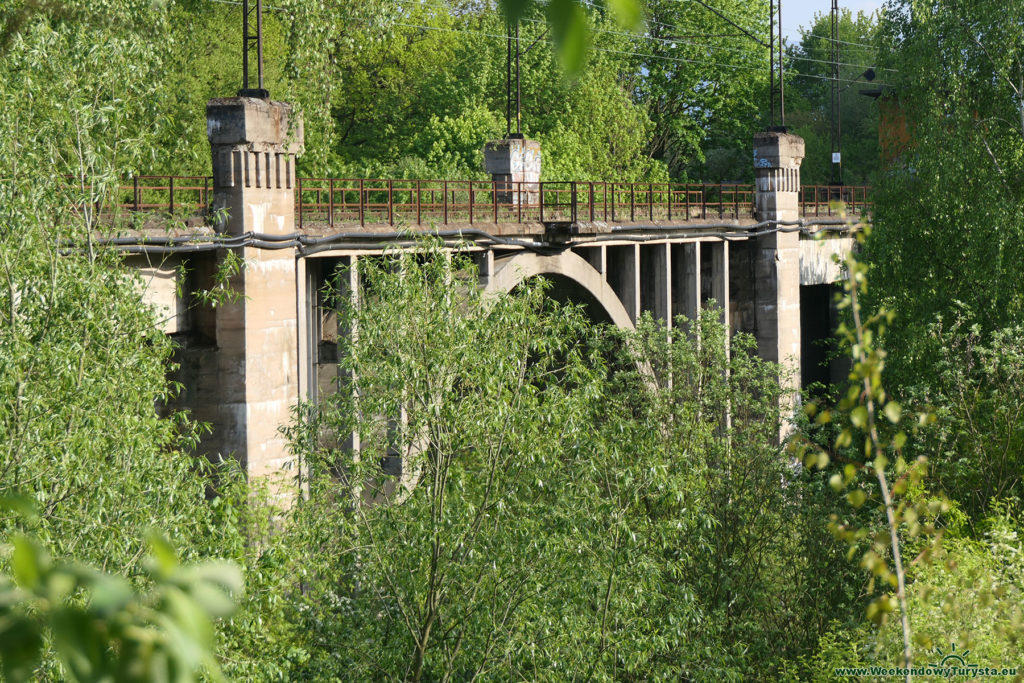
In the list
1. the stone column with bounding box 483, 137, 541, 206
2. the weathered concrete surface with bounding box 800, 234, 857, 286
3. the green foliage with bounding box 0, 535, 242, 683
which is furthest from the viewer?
the weathered concrete surface with bounding box 800, 234, 857, 286

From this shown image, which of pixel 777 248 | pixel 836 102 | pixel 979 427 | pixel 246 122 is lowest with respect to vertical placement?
pixel 979 427

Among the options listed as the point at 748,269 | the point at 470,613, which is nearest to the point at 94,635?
the point at 470,613

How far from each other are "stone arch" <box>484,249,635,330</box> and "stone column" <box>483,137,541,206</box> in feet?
5.09

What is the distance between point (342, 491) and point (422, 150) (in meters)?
25.9

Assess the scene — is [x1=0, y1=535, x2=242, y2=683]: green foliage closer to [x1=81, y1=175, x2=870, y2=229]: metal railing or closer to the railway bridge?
the railway bridge

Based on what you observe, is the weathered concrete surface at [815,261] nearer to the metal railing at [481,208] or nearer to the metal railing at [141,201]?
the metal railing at [481,208]

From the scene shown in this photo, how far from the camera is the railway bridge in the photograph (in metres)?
15.4

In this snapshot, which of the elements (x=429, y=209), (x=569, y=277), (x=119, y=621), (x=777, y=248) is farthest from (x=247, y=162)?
(x=777, y=248)

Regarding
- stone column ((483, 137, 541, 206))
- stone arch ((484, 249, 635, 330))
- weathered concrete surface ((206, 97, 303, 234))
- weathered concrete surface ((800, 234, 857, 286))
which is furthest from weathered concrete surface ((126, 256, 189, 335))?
weathered concrete surface ((800, 234, 857, 286))

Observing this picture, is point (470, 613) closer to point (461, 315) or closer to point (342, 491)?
point (342, 491)

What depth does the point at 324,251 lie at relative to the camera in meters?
16.9

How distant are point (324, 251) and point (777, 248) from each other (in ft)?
46.2

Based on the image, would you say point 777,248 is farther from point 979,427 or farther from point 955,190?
point 979,427

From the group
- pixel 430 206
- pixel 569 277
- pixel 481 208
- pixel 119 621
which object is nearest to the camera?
pixel 119 621
